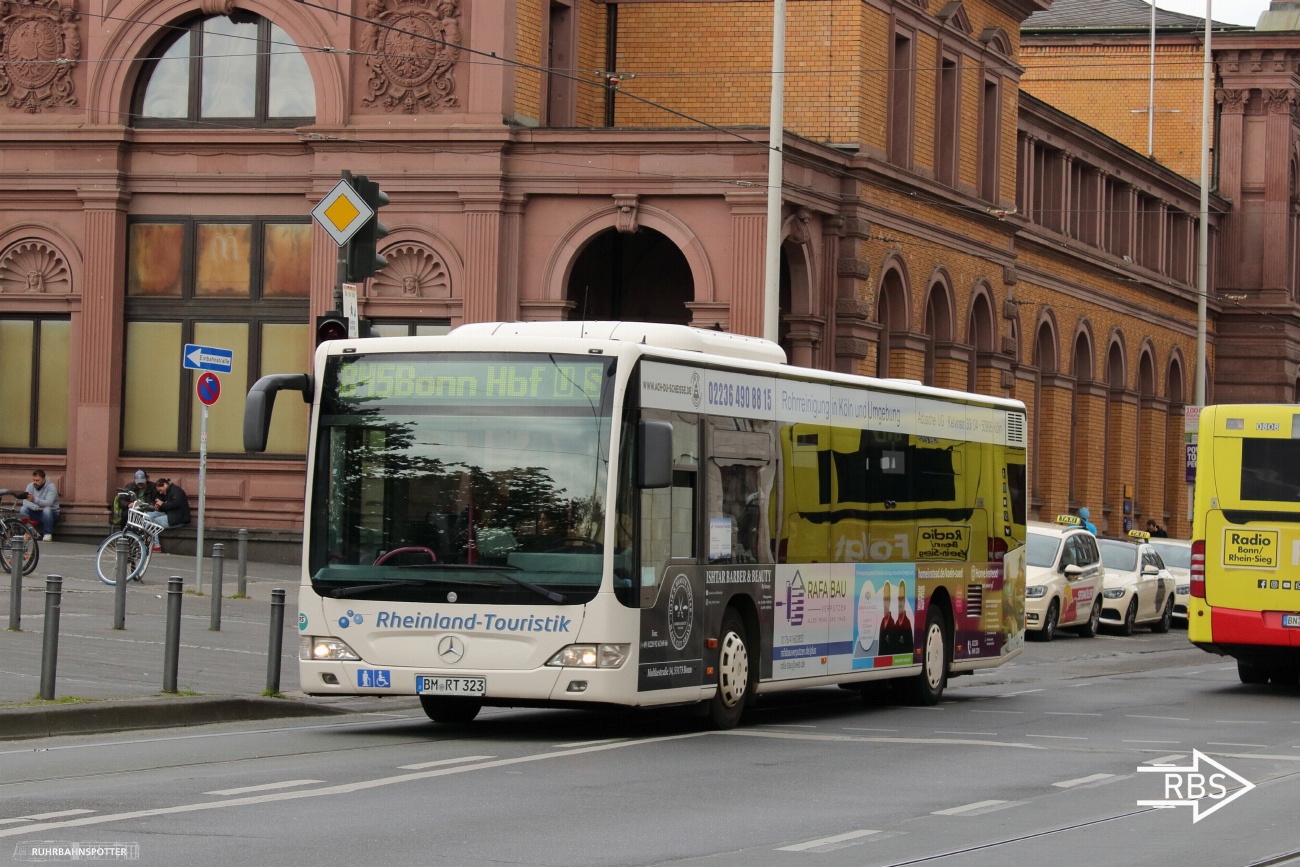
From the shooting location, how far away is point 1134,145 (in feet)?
220

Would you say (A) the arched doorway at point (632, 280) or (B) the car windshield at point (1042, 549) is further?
(A) the arched doorway at point (632, 280)

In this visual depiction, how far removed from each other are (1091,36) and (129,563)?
1807 inches

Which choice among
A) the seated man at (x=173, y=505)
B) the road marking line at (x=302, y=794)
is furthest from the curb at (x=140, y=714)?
the seated man at (x=173, y=505)

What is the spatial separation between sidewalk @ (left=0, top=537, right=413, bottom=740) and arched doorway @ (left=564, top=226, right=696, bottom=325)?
9335mm

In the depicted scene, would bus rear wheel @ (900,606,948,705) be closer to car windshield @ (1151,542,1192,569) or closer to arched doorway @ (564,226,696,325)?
arched doorway @ (564,226,696,325)

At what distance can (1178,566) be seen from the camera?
39.4 m

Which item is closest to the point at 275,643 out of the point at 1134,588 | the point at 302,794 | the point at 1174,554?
the point at 302,794

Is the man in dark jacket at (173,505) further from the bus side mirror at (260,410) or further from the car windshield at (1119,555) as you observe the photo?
the bus side mirror at (260,410)

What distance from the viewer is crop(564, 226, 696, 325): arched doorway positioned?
121 ft

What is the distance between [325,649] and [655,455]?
2605 millimetres

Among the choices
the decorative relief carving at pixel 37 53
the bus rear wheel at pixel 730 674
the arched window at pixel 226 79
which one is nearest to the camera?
the bus rear wheel at pixel 730 674

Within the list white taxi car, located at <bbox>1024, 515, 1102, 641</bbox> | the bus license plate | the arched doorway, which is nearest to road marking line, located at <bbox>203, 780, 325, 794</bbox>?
the bus license plate

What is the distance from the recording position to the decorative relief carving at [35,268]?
34.9 m

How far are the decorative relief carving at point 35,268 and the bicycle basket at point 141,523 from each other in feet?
27.2
